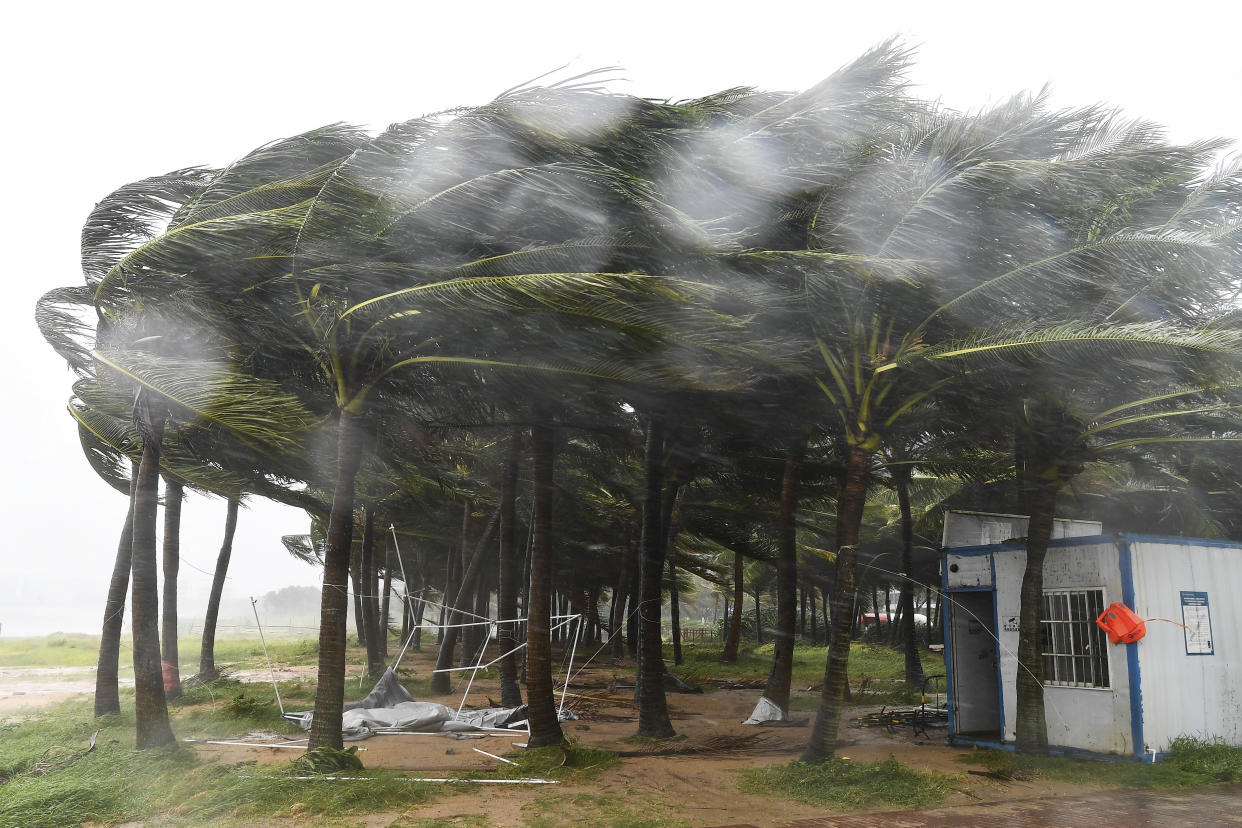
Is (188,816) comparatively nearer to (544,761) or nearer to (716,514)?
(544,761)

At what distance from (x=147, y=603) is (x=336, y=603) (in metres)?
3.08

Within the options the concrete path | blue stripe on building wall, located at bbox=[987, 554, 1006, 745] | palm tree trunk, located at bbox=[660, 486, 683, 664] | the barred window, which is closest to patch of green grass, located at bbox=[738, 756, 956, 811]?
the concrete path

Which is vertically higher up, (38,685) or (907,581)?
(907,581)

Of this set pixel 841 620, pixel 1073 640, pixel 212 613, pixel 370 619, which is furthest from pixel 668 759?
pixel 212 613

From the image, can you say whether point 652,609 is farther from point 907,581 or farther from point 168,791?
point 907,581

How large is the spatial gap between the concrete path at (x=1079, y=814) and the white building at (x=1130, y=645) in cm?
142

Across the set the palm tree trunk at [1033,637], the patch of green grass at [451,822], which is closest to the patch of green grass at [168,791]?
the patch of green grass at [451,822]

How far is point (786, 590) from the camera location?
565 inches

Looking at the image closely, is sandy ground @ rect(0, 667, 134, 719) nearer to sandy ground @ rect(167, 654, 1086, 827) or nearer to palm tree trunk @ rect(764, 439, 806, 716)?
sandy ground @ rect(167, 654, 1086, 827)

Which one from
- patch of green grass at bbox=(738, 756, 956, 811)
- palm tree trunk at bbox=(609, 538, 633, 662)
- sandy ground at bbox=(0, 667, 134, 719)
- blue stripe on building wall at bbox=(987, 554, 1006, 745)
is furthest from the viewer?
palm tree trunk at bbox=(609, 538, 633, 662)

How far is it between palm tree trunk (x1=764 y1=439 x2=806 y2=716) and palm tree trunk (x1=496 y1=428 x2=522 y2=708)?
4388mm

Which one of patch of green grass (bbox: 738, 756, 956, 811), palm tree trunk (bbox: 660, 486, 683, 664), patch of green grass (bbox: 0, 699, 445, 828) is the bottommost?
patch of green grass (bbox: 0, 699, 445, 828)

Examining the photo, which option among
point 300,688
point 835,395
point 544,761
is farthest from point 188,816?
point 300,688

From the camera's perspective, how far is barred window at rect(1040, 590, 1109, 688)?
10.3 metres
